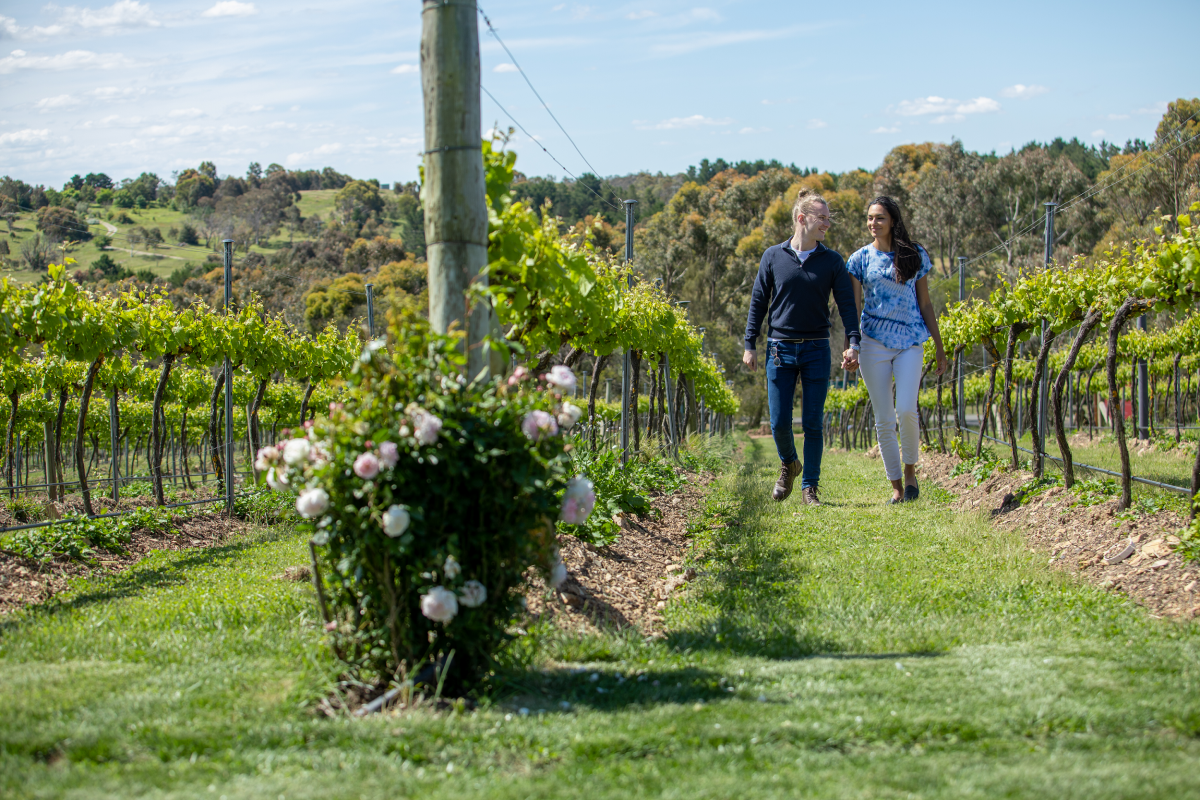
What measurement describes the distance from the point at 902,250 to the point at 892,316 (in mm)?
486

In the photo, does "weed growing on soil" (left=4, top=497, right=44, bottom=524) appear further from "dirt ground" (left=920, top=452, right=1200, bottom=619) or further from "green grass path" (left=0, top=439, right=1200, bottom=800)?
"dirt ground" (left=920, top=452, right=1200, bottom=619)

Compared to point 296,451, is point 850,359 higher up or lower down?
higher up

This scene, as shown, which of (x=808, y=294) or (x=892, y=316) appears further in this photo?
(x=892, y=316)

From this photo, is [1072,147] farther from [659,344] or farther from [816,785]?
[816,785]

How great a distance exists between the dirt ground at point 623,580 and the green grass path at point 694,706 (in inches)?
9.8

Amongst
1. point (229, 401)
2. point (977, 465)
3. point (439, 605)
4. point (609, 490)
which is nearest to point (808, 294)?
point (609, 490)

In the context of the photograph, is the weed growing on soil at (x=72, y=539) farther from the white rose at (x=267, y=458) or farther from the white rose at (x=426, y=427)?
the white rose at (x=426, y=427)

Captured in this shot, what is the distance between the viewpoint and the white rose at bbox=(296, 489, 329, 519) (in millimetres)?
2672

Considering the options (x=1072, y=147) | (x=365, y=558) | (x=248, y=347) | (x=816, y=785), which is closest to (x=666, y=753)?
(x=816, y=785)

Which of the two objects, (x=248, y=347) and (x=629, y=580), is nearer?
(x=629, y=580)

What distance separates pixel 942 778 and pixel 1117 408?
5.14 meters

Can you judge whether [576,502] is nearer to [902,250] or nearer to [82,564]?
[902,250]

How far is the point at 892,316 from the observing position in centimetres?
616

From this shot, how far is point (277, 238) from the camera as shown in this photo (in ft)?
259
